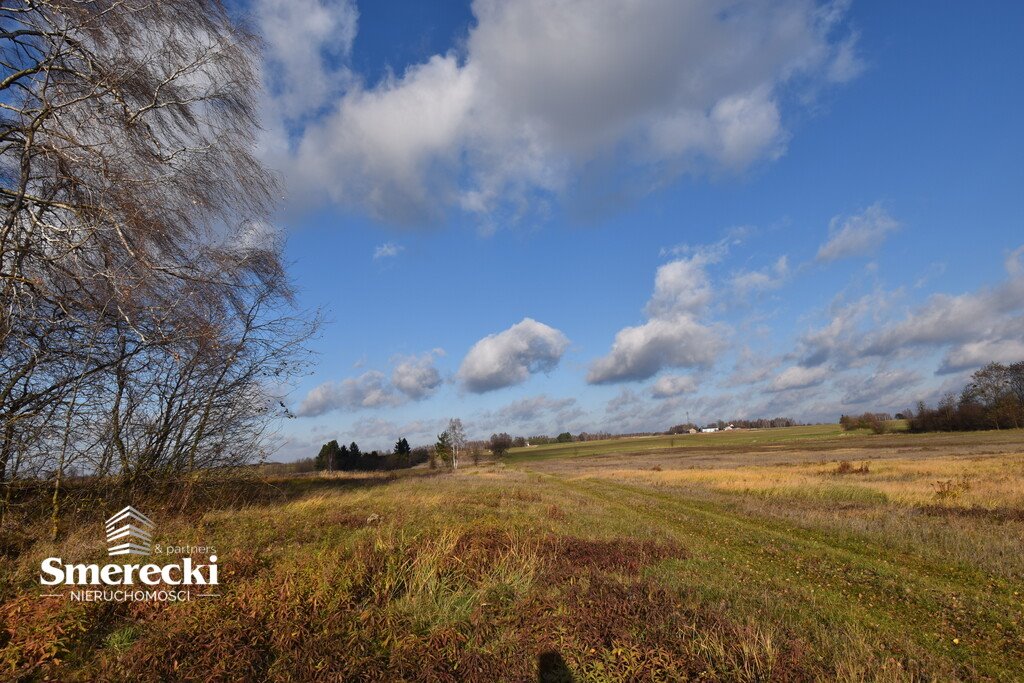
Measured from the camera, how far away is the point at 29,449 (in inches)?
309

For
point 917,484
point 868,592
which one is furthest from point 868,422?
point 868,592

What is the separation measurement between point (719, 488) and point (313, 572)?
28270 millimetres

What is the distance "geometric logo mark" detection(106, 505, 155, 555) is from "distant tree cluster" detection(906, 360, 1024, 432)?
129m

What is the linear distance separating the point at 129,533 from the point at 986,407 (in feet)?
439

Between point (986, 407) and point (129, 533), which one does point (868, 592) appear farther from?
point (986, 407)

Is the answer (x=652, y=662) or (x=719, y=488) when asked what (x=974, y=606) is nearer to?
(x=652, y=662)

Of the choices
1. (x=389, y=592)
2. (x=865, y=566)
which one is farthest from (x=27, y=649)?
(x=865, y=566)

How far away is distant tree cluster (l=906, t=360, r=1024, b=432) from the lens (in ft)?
302

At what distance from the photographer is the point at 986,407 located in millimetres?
96000

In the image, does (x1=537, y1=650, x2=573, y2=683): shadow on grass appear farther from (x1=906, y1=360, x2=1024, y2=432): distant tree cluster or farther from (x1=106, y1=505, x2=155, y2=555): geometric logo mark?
(x1=906, y1=360, x2=1024, y2=432): distant tree cluster

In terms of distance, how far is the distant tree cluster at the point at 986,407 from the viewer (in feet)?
302

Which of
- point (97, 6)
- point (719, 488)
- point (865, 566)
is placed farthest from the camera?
point (719, 488)

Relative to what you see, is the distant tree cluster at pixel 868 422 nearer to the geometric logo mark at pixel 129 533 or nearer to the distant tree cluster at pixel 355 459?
the distant tree cluster at pixel 355 459

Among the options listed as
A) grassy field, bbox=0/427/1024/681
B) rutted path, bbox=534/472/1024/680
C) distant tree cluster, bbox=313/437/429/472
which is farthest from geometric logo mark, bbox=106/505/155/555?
distant tree cluster, bbox=313/437/429/472
